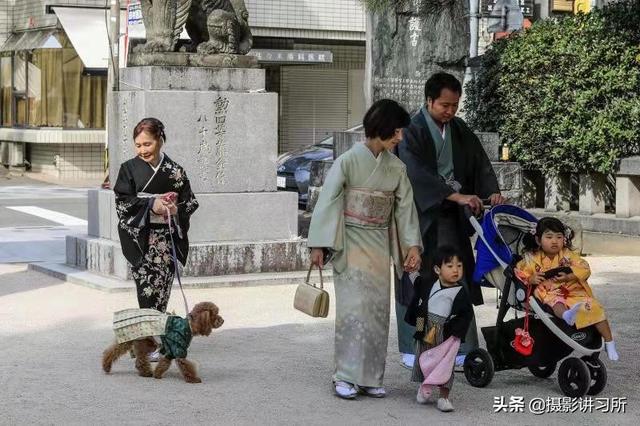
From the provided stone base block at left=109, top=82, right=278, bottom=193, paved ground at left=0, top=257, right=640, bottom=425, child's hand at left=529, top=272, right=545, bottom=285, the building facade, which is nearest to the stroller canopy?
child's hand at left=529, top=272, right=545, bottom=285

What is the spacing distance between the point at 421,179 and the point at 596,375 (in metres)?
1.56

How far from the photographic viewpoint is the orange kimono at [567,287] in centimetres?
705

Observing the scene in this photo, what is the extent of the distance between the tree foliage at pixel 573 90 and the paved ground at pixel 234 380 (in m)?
4.48

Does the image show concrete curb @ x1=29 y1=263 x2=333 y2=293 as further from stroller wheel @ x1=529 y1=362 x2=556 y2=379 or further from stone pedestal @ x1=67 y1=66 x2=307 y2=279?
stroller wheel @ x1=529 y1=362 x2=556 y2=379

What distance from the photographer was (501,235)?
24.8 feet

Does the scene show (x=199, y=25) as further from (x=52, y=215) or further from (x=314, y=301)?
(x=52, y=215)

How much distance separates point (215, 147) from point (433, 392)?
4.92 metres

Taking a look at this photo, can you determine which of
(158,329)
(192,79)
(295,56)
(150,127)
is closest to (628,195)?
(192,79)

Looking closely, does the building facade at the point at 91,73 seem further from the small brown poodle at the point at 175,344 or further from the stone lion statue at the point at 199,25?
the small brown poodle at the point at 175,344

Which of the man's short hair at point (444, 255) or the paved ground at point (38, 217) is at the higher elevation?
the man's short hair at point (444, 255)

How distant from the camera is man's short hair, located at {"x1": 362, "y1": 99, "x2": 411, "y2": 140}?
698 cm

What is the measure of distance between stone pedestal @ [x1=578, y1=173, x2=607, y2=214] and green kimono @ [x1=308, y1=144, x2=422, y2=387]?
8.59 m

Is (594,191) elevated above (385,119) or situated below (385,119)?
below

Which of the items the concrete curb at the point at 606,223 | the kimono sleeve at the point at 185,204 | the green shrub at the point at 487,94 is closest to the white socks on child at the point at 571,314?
the kimono sleeve at the point at 185,204
